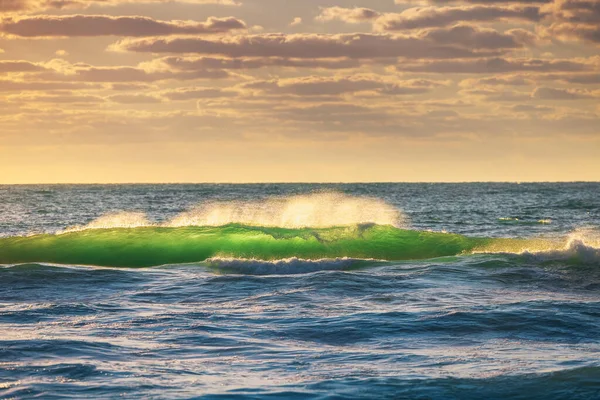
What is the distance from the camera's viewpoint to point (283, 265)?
25656 mm

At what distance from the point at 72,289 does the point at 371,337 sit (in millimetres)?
9897

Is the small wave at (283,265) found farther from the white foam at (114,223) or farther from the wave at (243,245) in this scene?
the white foam at (114,223)

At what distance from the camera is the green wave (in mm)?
30297

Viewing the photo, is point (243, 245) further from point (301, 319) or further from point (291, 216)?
point (291, 216)

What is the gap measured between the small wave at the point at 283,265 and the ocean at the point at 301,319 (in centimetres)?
6

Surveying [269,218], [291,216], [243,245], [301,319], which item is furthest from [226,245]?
[291,216]

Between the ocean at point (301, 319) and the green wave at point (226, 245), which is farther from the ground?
the green wave at point (226, 245)

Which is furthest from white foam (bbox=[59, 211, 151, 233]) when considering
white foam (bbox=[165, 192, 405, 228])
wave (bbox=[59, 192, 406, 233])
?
white foam (bbox=[165, 192, 405, 228])

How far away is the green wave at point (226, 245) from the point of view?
30297 millimetres

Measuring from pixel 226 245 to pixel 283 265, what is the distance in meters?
6.60

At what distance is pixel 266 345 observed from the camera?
47.9 feet

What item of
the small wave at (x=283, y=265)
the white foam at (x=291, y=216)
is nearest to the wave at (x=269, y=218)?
the white foam at (x=291, y=216)

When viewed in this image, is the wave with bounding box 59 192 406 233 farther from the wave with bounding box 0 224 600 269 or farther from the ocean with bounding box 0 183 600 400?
→ the ocean with bounding box 0 183 600 400

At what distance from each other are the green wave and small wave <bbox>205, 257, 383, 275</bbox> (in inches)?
109
